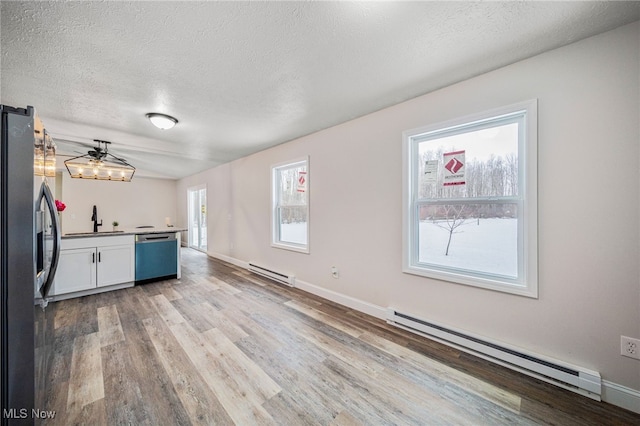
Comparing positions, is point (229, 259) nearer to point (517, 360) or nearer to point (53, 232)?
point (53, 232)

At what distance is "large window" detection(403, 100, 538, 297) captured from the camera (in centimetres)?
185

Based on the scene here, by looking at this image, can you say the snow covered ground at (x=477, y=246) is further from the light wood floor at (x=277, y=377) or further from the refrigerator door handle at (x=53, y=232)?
the refrigerator door handle at (x=53, y=232)

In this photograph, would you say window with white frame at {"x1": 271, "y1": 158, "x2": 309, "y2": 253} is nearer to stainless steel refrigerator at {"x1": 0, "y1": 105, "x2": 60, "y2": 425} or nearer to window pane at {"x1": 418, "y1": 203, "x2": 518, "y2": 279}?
window pane at {"x1": 418, "y1": 203, "x2": 518, "y2": 279}

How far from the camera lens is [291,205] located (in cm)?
403

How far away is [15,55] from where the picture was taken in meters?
1.74

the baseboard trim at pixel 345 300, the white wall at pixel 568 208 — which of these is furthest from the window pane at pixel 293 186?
the white wall at pixel 568 208

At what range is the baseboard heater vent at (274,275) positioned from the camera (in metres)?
3.82

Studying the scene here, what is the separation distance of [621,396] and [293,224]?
3614mm

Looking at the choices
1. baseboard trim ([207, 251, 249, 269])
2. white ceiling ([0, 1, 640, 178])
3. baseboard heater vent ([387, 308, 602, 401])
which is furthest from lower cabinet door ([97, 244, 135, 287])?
baseboard heater vent ([387, 308, 602, 401])

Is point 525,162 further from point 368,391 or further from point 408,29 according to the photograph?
point 368,391

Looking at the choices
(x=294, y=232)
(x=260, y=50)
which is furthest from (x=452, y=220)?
(x=294, y=232)

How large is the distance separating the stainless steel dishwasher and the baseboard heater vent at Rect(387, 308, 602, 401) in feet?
13.2

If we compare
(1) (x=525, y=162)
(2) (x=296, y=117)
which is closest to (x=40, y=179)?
(2) (x=296, y=117)

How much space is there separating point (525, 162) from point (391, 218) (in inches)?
47.8
